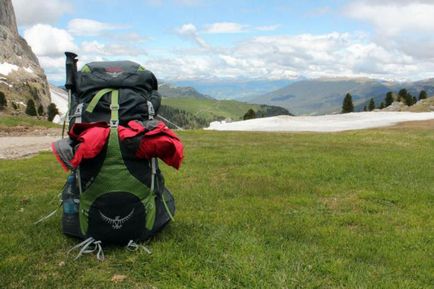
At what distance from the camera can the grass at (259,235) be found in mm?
6332

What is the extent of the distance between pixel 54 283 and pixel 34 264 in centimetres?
81

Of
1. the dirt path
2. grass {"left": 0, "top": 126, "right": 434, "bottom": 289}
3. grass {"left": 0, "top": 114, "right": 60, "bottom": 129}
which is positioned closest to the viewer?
grass {"left": 0, "top": 126, "right": 434, "bottom": 289}

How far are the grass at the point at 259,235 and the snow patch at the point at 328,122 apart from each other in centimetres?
3822

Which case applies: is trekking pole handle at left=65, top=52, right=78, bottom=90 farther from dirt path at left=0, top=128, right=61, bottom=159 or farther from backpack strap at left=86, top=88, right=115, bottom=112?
dirt path at left=0, top=128, right=61, bottom=159

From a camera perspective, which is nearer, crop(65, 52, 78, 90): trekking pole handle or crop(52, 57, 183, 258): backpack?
crop(52, 57, 183, 258): backpack

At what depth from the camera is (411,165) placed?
16203mm

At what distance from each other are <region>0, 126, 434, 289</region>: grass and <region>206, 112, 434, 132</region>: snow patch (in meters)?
38.2

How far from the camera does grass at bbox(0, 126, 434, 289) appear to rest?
6332mm

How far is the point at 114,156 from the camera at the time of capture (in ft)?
22.7

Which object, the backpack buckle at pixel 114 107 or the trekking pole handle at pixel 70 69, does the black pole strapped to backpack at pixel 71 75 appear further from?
the backpack buckle at pixel 114 107

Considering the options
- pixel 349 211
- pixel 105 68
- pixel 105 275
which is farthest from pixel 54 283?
pixel 349 211

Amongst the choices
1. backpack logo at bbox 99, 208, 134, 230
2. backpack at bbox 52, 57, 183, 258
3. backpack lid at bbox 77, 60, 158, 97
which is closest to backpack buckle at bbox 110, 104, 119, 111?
backpack at bbox 52, 57, 183, 258

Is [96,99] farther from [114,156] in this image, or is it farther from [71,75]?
[114,156]

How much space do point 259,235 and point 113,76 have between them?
379cm
